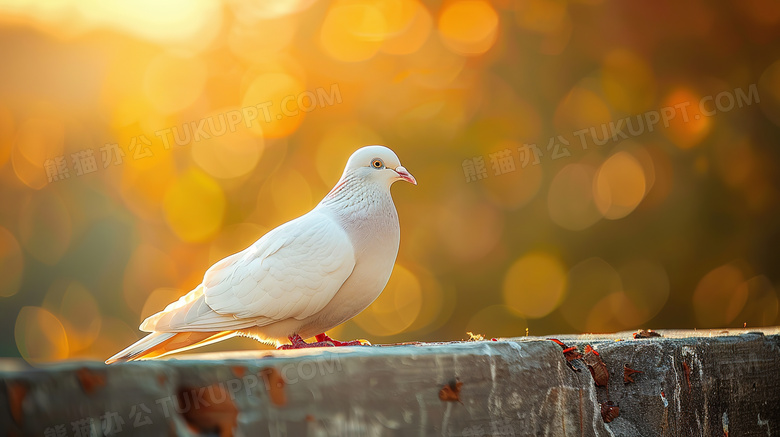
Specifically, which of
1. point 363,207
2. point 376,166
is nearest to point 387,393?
point 363,207

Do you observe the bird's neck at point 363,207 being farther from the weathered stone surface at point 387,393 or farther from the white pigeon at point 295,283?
the weathered stone surface at point 387,393

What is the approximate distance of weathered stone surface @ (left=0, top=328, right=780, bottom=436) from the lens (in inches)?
63.7

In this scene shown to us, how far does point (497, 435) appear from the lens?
7.16 ft

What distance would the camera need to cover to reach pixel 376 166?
131 inches

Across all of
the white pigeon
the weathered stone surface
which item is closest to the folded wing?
the white pigeon

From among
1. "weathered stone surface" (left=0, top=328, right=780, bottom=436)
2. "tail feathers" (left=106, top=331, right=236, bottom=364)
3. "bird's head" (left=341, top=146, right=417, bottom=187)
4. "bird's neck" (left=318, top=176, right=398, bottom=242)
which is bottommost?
"weathered stone surface" (left=0, top=328, right=780, bottom=436)

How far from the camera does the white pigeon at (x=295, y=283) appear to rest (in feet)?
9.39

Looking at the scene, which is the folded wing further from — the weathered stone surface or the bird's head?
the weathered stone surface

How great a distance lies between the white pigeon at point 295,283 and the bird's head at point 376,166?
0.24 feet

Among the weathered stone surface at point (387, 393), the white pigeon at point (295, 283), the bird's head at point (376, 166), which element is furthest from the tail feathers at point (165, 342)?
the bird's head at point (376, 166)

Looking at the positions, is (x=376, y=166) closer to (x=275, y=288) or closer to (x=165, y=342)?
(x=275, y=288)

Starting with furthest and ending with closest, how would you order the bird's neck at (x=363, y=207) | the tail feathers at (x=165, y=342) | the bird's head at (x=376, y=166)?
the bird's head at (x=376, y=166), the bird's neck at (x=363, y=207), the tail feathers at (x=165, y=342)

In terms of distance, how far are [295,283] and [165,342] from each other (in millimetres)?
699

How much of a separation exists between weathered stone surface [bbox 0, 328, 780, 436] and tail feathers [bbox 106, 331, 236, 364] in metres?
0.78
